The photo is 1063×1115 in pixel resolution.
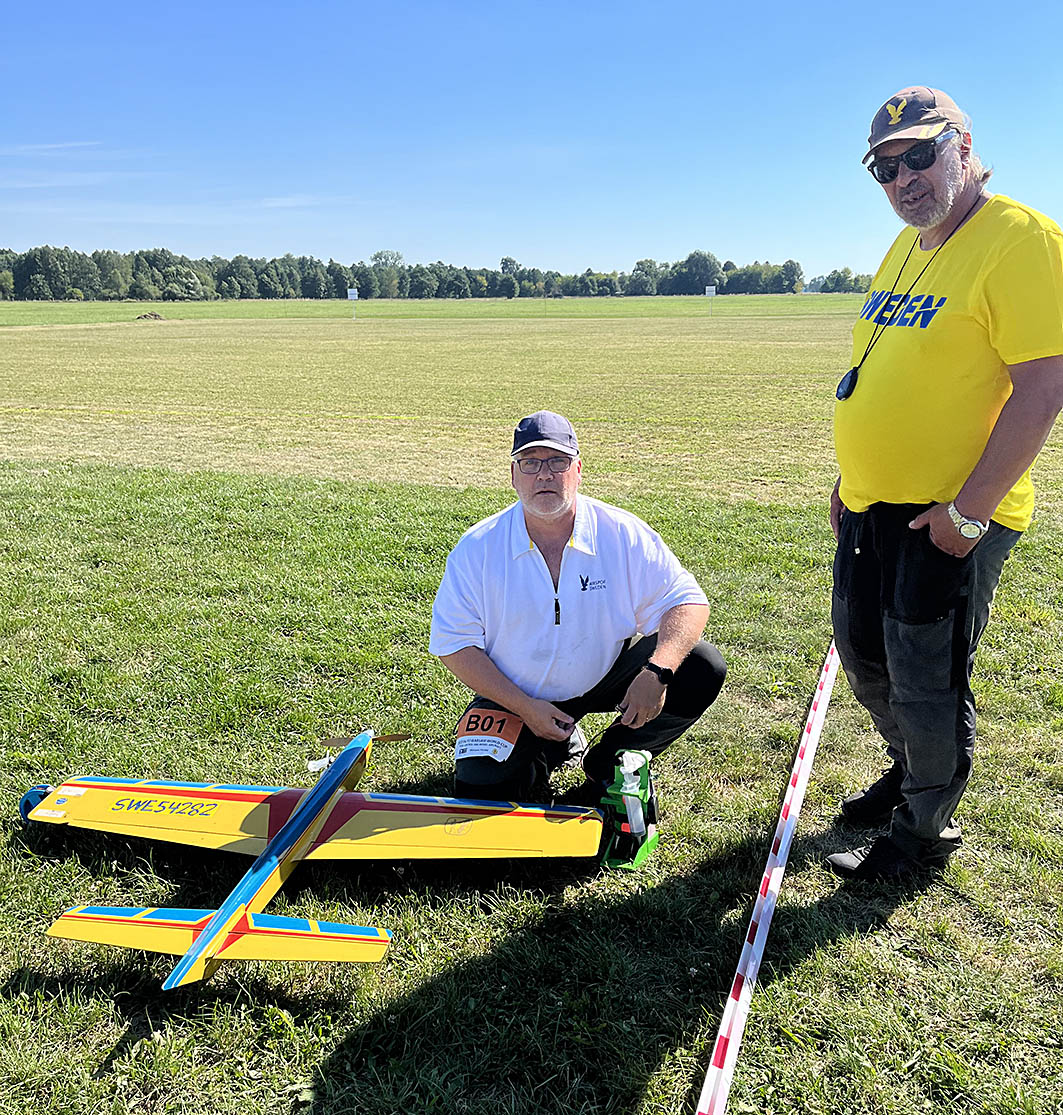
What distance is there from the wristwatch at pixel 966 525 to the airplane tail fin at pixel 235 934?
7.24ft

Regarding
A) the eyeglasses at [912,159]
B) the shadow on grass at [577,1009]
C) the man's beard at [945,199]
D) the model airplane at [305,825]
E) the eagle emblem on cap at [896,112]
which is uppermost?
the eagle emblem on cap at [896,112]

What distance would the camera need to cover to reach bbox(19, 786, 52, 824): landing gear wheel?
11.5 ft

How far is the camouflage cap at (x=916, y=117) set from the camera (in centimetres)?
257

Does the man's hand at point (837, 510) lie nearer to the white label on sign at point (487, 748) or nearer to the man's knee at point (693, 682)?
the man's knee at point (693, 682)

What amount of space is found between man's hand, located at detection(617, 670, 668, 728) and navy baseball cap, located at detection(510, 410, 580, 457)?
3.06ft

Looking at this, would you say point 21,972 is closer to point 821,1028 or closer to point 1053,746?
point 821,1028

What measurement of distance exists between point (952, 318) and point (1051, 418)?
0.42m

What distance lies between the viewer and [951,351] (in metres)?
2.64

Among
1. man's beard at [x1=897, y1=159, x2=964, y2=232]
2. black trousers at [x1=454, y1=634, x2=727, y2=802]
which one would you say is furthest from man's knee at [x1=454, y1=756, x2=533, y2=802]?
man's beard at [x1=897, y1=159, x2=964, y2=232]

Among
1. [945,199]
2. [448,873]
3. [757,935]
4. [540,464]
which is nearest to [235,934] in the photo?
[448,873]

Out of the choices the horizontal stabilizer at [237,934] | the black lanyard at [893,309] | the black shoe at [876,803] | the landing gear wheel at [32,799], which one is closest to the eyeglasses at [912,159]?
the black lanyard at [893,309]

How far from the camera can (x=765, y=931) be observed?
9.48 ft

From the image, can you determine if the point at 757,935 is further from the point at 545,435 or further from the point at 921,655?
the point at 545,435

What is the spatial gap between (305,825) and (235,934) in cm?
54
